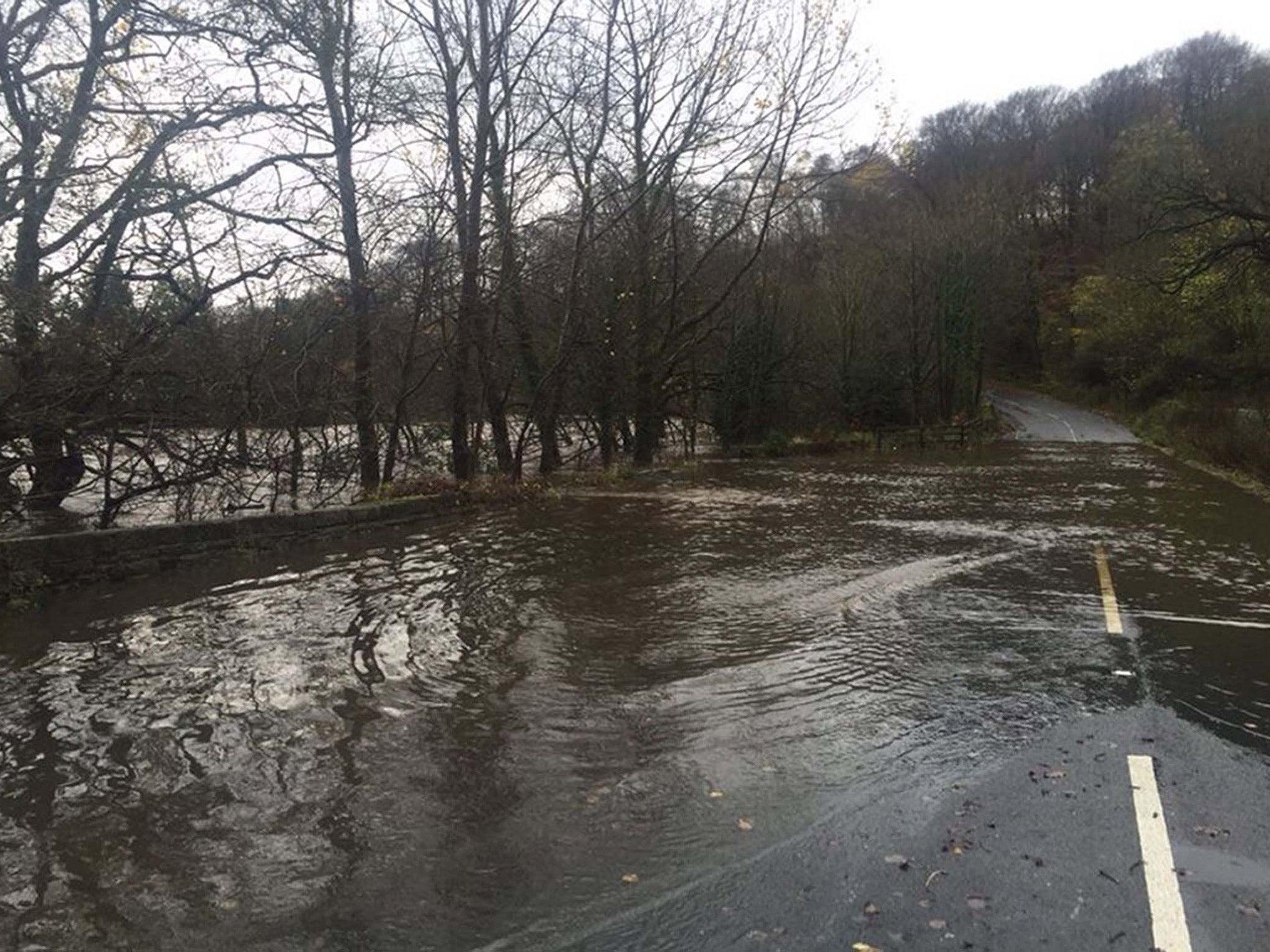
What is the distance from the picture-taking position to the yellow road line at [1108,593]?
8258mm

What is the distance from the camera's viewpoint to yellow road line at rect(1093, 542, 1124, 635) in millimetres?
8258

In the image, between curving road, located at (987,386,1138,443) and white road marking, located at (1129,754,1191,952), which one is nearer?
white road marking, located at (1129,754,1191,952)

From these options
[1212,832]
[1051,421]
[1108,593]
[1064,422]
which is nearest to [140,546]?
[1212,832]

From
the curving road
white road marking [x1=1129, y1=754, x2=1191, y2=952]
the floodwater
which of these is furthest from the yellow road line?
the curving road

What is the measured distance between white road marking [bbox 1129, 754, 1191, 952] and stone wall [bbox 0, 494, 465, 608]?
9100 mm

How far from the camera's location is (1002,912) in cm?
374

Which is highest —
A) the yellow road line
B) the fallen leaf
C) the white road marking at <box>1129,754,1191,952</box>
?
the yellow road line

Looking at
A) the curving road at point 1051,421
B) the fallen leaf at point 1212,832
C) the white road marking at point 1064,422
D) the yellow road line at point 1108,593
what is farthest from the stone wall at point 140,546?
the white road marking at point 1064,422

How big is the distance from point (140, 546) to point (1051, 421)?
166ft

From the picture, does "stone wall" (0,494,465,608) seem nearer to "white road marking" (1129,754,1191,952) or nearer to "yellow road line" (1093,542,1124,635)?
"white road marking" (1129,754,1191,952)

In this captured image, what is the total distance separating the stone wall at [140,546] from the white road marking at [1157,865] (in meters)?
9.10

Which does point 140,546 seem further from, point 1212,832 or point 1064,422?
point 1064,422

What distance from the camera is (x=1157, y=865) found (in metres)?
4.09

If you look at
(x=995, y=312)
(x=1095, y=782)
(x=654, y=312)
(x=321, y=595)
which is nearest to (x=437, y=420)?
(x=654, y=312)
